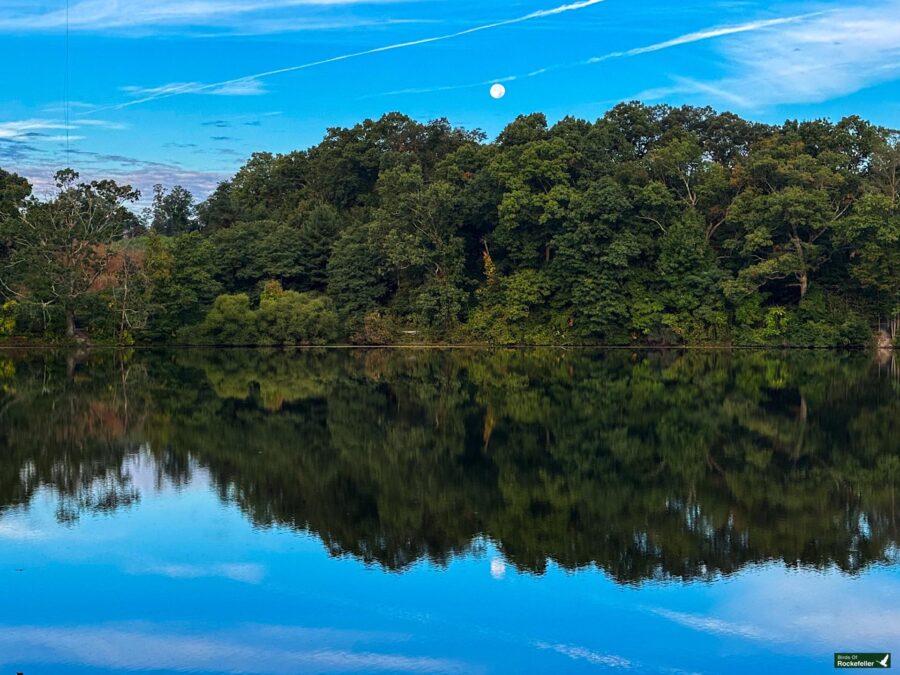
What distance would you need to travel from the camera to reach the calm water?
27.4 feet

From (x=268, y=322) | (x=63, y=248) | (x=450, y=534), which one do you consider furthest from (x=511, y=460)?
(x=63, y=248)

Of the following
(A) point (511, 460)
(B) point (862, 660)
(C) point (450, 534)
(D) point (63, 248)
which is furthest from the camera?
(D) point (63, 248)

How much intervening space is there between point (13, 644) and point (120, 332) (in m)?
42.7

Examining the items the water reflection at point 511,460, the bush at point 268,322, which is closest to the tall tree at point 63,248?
the bush at point 268,322

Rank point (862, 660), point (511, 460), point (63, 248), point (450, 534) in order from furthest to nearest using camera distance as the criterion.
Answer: point (63, 248) → point (511, 460) → point (450, 534) → point (862, 660)

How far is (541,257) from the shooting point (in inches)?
1994

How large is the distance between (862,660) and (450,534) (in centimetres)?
→ 519

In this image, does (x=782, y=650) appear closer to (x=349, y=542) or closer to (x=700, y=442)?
(x=349, y=542)

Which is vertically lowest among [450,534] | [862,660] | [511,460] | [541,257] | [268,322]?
[862,660]

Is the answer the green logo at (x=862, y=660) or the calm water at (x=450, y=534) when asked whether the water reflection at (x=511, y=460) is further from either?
A: the green logo at (x=862, y=660)

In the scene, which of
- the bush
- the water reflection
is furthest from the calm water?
the bush

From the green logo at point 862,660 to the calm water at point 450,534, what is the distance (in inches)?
4.5

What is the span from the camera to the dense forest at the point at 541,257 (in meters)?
45.4

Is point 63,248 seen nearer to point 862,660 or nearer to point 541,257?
point 541,257
